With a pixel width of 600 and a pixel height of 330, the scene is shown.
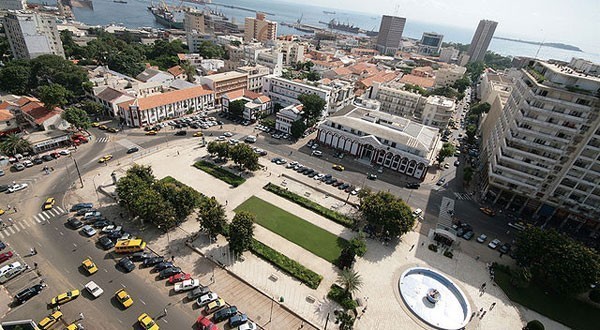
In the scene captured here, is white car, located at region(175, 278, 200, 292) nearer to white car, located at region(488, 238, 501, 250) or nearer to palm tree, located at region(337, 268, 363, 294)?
palm tree, located at region(337, 268, 363, 294)

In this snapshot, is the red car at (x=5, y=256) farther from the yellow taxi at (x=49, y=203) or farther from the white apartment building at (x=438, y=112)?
the white apartment building at (x=438, y=112)

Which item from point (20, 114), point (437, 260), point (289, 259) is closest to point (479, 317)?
point (437, 260)

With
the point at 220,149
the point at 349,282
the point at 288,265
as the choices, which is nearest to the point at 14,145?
the point at 220,149

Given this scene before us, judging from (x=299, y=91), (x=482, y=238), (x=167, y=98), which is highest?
(x=299, y=91)

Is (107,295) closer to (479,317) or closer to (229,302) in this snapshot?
(229,302)

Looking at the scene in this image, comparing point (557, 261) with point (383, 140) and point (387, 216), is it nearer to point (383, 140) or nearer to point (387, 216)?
point (387, 216)

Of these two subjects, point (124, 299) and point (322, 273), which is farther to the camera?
point (322, 273)

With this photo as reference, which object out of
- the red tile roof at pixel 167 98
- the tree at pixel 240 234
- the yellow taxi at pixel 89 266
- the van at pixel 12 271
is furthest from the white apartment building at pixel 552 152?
the red tile roof at pixel 167 98
